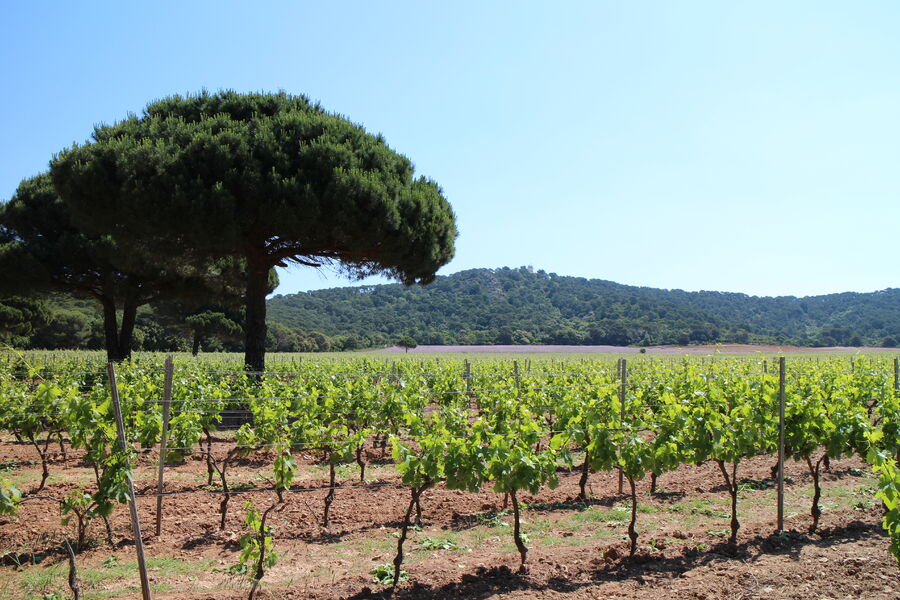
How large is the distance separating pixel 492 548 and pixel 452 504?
140 centimetres

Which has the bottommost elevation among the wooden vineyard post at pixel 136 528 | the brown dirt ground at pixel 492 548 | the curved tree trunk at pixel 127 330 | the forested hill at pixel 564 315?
the brown dirt ground at pixel 492 548

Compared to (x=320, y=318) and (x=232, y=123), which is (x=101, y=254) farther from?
(x=320, y=318)

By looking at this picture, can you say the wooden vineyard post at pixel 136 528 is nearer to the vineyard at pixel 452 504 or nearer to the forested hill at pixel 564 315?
the vineyard at pixel 452 504

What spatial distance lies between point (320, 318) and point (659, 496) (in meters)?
56.5

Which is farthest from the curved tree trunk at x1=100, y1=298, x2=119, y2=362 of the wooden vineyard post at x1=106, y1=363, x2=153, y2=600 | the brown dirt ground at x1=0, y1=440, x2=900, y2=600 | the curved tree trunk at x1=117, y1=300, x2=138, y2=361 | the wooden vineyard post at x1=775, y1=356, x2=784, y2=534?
the wooden vineyard post at x1=775, y1=356, x2=784, y2=534

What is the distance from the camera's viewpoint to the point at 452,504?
20.8 ft

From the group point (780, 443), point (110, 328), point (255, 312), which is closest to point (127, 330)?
point (110, 328)

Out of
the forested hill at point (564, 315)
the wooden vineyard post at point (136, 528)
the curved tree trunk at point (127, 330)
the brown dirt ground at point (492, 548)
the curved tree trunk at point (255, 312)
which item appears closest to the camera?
the wooden vineyard post at point (136, 528)

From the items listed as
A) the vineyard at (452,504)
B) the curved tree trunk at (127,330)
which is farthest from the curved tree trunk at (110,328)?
the vineyard at (452,504)

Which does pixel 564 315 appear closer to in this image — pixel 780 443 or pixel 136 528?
pixel 780 443

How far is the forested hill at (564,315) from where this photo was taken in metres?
56.8

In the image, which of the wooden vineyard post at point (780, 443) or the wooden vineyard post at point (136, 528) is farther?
the wooden vineyard post at point (780, 443)

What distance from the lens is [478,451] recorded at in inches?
169

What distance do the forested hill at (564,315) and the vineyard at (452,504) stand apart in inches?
1755
